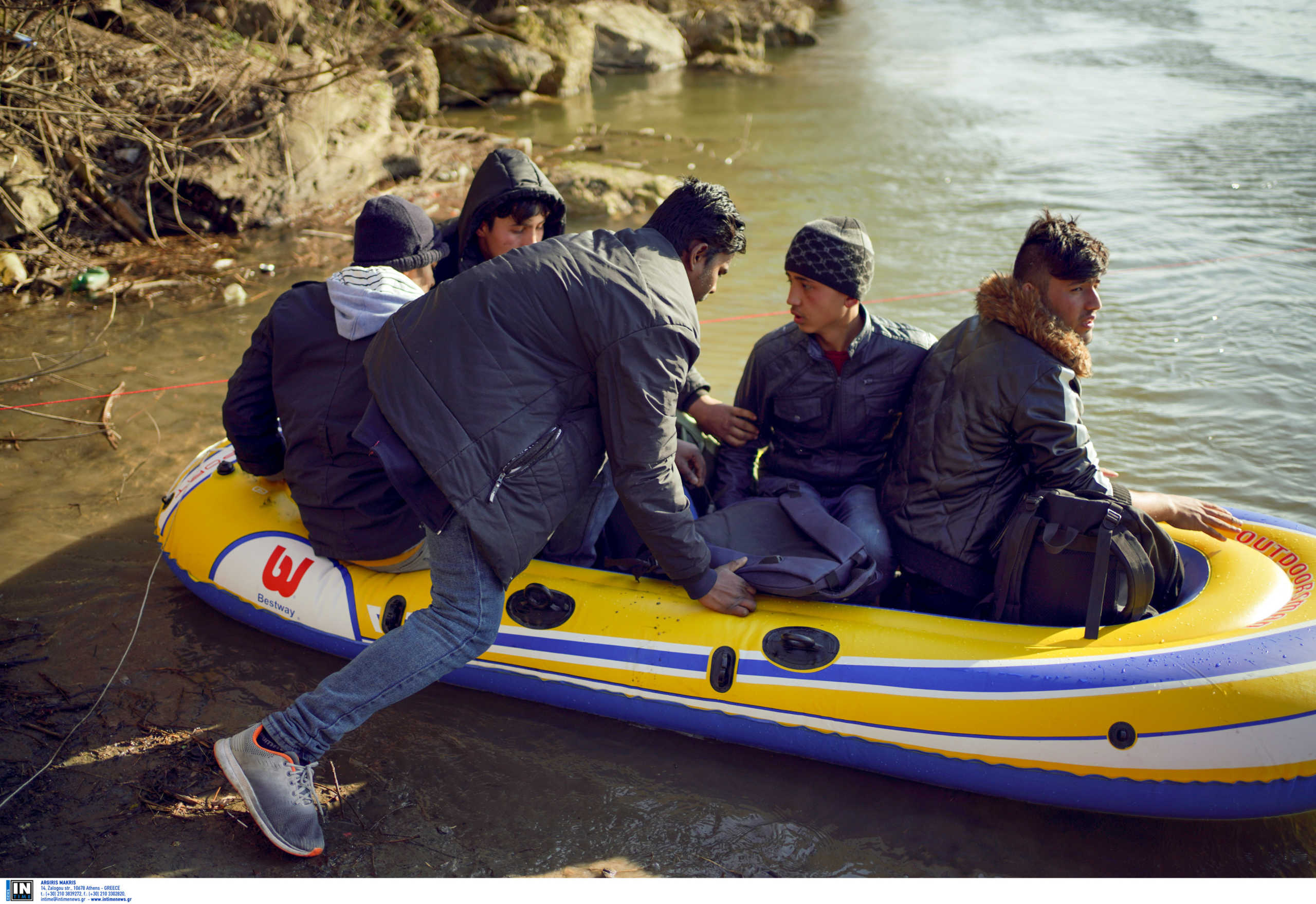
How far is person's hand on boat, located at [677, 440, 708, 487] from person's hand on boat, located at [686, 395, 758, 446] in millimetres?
139

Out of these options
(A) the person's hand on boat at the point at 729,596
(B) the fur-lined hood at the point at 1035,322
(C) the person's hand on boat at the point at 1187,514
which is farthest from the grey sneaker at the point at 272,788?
(C) the person's hand on boat at the point at 1187,514

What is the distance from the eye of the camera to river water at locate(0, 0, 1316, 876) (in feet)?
8.52

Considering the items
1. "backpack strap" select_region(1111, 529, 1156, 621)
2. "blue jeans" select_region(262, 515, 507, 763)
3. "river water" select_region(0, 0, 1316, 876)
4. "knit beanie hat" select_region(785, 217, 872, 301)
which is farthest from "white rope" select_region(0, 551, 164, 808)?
"backpack strap" select_region(1111, 529, 1156, 621)

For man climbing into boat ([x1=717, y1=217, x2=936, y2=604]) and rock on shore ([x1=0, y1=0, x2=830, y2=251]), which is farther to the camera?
rock on shore ([x1=0, y1=0, x2=830, y2=251])

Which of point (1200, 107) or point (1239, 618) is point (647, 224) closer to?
point (1239, 618)

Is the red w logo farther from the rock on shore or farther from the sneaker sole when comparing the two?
the rock on shore

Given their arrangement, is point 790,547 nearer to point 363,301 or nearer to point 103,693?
point 363,301

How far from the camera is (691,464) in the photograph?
335cm

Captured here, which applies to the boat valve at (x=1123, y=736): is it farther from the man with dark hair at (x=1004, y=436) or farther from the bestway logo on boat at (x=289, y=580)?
the bestway logo on boat at (x=289, y=580)

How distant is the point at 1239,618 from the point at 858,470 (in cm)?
122

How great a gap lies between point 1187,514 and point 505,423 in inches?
86.6

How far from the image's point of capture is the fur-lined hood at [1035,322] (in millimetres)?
2662

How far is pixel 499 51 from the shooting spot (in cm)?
1343

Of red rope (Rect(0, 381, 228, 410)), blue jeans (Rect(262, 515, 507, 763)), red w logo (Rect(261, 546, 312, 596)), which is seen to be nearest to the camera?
blue jeans (Rect(262, 515, 507, 763))
